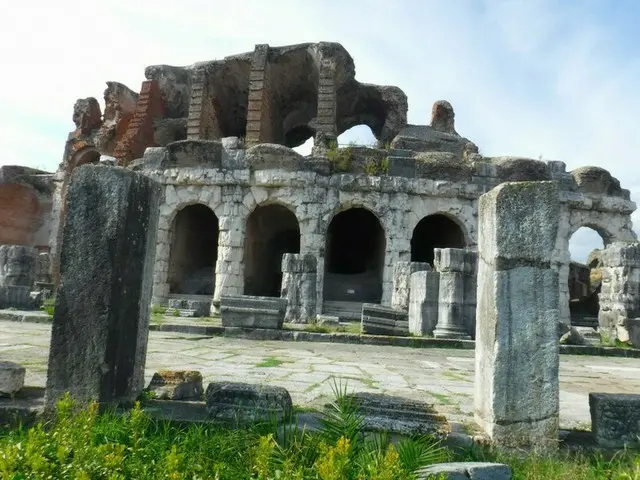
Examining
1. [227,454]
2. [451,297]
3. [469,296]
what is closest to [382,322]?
[451,297]

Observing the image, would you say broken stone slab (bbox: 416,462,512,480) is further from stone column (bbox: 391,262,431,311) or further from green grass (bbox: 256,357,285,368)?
stone column (bbox: 391,262,431,311)

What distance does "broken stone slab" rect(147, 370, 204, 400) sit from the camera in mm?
3432

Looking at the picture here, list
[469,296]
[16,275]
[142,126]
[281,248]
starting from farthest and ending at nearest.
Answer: [281,248]
[142,126]
[16,275]
[469,296]

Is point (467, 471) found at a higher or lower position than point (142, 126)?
lower

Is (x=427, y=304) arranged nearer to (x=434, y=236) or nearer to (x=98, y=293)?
(x=98, y=293)

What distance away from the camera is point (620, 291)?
11.8 metres

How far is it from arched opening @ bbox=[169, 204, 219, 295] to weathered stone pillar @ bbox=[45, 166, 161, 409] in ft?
41.8

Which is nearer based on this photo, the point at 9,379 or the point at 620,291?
the point at 9,379

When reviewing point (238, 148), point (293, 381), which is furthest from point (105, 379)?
point (238, 148)

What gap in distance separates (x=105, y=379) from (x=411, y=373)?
151 inches

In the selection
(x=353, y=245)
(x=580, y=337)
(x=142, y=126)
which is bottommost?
(x=580, y=337)

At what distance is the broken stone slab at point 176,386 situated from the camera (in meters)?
3.43

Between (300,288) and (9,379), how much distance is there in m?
8.36

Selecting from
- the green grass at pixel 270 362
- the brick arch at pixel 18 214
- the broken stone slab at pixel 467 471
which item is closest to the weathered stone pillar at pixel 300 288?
the green grass at pixel 270 362
